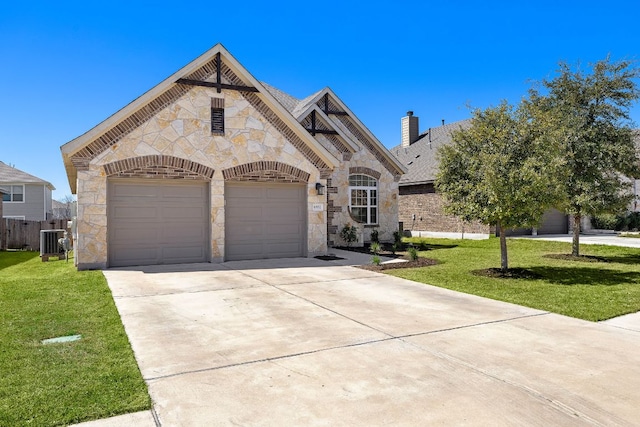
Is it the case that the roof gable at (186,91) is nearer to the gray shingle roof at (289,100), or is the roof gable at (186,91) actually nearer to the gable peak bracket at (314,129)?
the gable peak bracket at (314,129)

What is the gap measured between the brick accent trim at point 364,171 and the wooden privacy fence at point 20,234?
599 inches

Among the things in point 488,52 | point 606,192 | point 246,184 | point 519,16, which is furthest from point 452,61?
point 246,184

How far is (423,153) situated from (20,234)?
24.4 m

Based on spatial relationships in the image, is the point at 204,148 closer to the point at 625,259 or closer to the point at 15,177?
the point at 625,259

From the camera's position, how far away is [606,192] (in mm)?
14352

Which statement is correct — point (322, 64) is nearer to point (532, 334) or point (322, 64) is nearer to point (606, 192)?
point (606, 192)

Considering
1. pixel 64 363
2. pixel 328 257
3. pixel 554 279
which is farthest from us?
pixel 328 257

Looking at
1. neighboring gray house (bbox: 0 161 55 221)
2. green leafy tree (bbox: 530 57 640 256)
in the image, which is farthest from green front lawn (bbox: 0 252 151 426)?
neighboring gray house (bbox: 0 161 55 221)

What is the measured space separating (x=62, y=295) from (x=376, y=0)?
12614 mm

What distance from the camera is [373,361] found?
4.70m

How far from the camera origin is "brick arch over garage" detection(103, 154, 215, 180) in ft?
38.2

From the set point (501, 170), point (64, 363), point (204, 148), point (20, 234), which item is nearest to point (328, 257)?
point (204, 148)

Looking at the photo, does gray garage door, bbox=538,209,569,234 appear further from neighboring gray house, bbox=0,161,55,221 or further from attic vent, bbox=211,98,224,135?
neighboring gray house, bbox=0,161,55,221

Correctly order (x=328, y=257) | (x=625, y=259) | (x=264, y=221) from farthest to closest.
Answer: (x=625, y=259) < (x=328, y=257) < (x=264, y=221)
